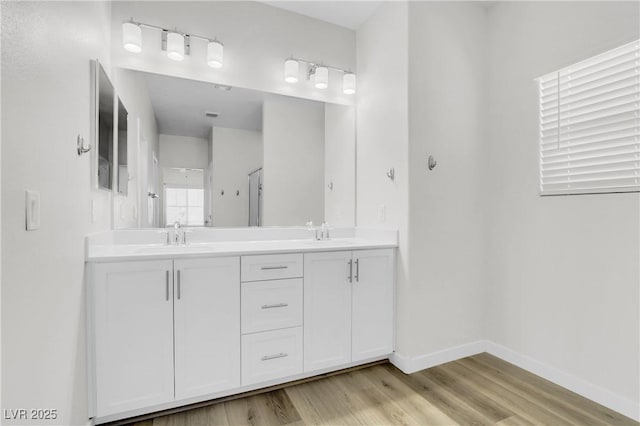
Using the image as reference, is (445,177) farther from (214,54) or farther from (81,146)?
(81,146)

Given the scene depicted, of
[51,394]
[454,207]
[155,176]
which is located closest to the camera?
[51,394]

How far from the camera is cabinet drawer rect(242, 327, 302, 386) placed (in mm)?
1882

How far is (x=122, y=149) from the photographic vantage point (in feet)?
6.55

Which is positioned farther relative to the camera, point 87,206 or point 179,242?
point 179,242

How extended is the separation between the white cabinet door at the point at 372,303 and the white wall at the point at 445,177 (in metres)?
0.12

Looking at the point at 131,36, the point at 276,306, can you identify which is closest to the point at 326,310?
the point at 276,306

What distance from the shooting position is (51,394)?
1.12m

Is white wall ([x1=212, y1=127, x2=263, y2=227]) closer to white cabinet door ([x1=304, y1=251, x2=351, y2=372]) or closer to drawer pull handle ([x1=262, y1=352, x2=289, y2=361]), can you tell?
white cabinet door ([x1=304, y1=251, x2=351, y2=372])

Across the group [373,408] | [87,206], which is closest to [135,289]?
[87,206]

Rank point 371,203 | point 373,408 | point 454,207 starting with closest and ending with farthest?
point 373,408, point 454,207, point 371,203

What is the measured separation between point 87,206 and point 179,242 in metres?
0.70

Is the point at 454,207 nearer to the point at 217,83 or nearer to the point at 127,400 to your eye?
the point at 217,83

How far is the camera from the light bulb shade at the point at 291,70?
8.14 feet

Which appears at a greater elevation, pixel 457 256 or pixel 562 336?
pixel 457 256
